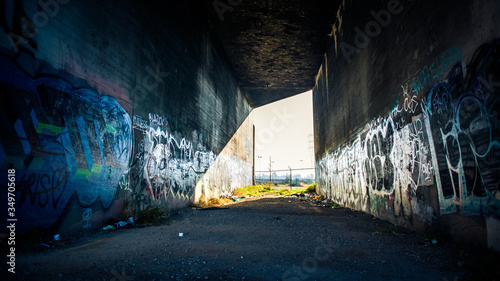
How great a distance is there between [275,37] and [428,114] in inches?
339

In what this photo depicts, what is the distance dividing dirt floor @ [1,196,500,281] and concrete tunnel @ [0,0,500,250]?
1.60 ft

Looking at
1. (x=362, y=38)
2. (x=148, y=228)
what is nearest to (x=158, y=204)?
(x=148, y=228)

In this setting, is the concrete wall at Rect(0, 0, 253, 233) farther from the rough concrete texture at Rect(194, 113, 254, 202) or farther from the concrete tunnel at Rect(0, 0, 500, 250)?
the rough concrete texture at Rect(194, 113, 254, 202)

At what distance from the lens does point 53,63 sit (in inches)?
155

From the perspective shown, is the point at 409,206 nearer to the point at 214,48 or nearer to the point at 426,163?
the point at 426,163

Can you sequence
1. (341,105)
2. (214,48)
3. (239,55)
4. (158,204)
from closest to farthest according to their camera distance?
1. (158,204)
2. (341,105)
3. (214,48)
4. (239,55)

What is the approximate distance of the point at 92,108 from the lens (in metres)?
4.68

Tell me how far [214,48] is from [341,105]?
20.0 ft

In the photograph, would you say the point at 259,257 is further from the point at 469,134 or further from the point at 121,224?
the point at 121,224

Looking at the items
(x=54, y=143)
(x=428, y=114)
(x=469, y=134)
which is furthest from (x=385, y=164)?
(x=54, y=143)

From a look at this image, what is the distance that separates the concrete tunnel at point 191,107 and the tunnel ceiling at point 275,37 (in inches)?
4.9

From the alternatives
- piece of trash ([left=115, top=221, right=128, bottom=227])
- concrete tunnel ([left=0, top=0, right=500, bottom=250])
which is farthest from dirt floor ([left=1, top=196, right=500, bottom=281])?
concrete tunnel ([left=0, top=0, right=500, bottom=250])

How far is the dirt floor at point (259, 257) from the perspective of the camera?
252 centimetres

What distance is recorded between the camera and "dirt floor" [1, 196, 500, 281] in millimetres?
2518
